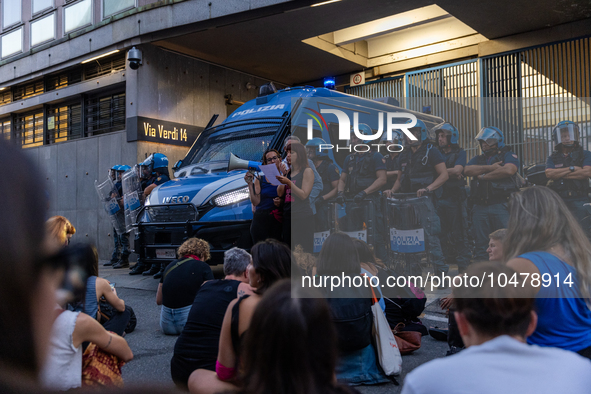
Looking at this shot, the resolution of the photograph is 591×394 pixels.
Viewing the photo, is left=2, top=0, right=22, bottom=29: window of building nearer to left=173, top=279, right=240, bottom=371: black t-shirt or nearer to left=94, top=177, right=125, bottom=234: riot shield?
left=94, top=177, right=125, bottom=234: riot shield

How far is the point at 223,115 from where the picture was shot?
14.5 m

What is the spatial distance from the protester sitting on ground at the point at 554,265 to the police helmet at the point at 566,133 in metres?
2.33

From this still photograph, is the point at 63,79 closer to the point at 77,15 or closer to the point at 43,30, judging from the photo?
the point at 43,30

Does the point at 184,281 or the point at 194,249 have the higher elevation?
the point at 194,249

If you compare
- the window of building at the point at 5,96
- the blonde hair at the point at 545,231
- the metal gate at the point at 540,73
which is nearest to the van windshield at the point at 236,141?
the metal gate at the point at 540,73

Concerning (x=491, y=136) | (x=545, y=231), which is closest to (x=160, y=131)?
(x=491, y=136)

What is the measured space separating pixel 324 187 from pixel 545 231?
3.14m

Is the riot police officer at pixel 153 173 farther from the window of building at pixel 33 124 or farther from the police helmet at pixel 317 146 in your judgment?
the window of building at pixel 33 124

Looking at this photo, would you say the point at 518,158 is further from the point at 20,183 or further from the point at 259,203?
the point at 20,183

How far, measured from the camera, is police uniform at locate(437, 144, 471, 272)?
5.00 meters

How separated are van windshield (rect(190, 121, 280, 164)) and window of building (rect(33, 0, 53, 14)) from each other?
9.66 m

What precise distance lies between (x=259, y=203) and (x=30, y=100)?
12452mm

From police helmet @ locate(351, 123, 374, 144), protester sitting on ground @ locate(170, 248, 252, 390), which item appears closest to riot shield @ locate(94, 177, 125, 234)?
police helmet @ locate(351, 123, 374, 144)

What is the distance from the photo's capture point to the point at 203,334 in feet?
11.9
